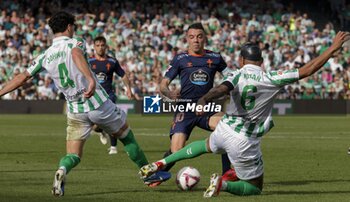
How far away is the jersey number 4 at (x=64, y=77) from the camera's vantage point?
11633mm

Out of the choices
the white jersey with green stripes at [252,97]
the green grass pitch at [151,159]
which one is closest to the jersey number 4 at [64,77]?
the green grass pitch at [151,159]

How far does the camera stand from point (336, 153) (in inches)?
790

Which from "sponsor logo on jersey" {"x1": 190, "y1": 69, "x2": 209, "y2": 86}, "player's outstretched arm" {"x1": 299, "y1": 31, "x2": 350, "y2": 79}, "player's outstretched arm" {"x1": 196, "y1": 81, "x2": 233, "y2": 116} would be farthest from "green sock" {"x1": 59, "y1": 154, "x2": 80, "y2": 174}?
"player's outstretched arm" {"x1": 299, "y1": 31, "x2": 350, "y2": 79}

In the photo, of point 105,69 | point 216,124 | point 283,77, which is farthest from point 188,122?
point 105,69

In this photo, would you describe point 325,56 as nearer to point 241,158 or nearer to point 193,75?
point 241,158

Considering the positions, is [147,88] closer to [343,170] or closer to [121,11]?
[121,11]

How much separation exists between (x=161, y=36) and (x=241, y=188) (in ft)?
103

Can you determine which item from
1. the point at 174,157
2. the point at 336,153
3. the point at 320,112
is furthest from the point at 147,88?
the point at 174,157

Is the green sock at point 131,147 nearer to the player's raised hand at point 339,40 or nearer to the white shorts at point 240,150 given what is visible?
the white shorts at point 240,150

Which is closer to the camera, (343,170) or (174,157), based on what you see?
(174,157)

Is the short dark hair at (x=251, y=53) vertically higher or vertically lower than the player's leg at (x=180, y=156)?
higher

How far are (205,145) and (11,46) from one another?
29802 mm

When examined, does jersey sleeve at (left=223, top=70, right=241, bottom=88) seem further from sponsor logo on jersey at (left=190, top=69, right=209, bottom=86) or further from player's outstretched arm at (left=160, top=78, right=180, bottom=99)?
sponsor logo on jersey at (left=190, top=69, right=209, bottom=86)

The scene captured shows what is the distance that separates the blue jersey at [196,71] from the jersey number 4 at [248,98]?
269cm
